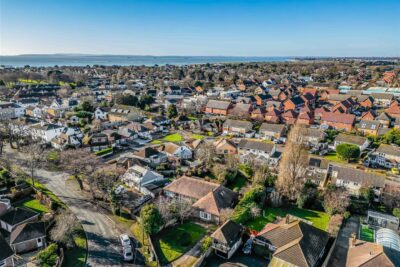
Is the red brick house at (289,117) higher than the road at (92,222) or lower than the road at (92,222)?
higher

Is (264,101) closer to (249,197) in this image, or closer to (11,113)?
(249,197)

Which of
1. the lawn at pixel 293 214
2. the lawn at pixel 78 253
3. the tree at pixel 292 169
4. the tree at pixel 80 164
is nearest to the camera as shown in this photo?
the lawn at pixel 78 253

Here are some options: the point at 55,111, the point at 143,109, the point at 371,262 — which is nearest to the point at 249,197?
the point at 371,262

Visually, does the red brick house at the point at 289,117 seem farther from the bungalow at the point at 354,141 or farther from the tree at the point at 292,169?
the tree at the point at 292,169

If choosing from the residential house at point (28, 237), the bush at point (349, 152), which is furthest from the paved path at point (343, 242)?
the residential house at point (28, 237)

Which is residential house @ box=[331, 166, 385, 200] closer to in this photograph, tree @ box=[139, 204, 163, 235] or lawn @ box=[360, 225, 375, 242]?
lawn @ box=[360, 225, 375, 242]

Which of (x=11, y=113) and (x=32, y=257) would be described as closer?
(x=32, y=257)

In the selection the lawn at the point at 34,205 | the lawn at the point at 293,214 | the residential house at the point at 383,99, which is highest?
the residential house at the point at 383,99
